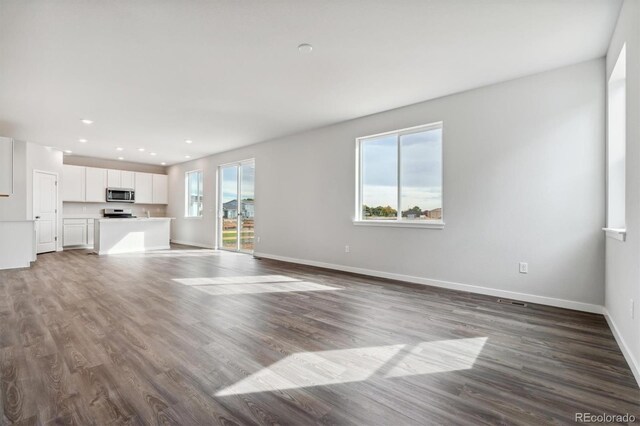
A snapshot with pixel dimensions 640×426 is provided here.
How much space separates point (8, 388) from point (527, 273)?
4555mm

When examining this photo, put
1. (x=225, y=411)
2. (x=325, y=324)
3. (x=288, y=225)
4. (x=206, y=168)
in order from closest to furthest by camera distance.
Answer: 1. (x=225, y=411)
2. (x=325, y=324)
3. (x=288, y=225)
4. (x=206, y=168)

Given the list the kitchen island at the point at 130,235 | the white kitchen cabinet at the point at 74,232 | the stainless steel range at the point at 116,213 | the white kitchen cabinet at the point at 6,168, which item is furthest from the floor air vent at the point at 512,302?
the white kitchen cabinet at the point at 74,232

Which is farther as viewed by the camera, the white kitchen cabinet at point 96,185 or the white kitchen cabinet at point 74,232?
the white kitchen cabinet at point 96,185

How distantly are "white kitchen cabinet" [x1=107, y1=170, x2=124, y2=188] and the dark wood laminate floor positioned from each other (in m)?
5.88

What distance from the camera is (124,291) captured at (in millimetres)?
3947

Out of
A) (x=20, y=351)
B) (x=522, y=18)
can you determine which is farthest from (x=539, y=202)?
(x=20, y=351)

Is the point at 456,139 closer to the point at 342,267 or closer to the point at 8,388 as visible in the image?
the point at 342,267

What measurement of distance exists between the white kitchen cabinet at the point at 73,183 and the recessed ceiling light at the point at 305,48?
8.40 meters

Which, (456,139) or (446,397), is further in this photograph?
(456,139)

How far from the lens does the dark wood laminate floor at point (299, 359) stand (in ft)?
5.28

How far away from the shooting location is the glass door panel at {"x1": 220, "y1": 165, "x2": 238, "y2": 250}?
809cm

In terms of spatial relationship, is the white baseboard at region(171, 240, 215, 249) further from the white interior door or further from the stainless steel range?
the white interior door

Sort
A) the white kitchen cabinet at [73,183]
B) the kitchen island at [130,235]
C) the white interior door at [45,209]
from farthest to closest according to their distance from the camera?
the white kitchen cabinet at [73,183] → the kitchen island at [130,235] → the white interior door at [45,209]

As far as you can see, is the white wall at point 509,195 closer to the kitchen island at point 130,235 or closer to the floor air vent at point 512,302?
the floor air vent at point 512,302
